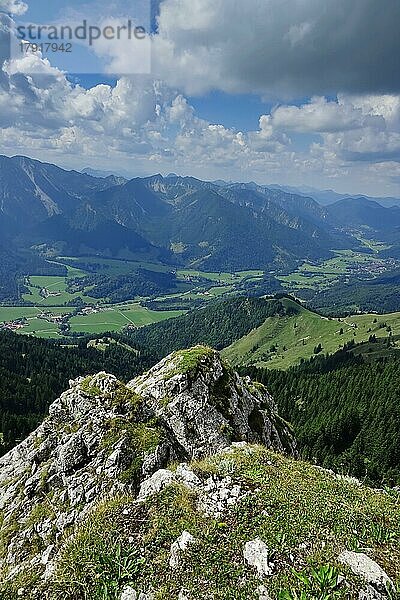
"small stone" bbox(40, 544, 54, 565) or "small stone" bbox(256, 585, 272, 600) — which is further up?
"small stone" bbox(256, 585, 272, 600)

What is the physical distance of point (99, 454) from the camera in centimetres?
2275

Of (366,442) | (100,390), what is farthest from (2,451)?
(366,442)

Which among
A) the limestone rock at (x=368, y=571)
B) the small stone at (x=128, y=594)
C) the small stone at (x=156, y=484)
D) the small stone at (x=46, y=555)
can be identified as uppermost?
the limestone rock at (x=368, y=571)

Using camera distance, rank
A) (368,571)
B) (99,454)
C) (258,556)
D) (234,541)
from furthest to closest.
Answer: (99,454)
(234,541)
(258,556)
(368,571)

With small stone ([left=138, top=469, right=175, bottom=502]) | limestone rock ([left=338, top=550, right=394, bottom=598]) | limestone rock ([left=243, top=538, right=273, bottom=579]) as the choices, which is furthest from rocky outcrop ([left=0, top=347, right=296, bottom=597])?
limestone rock ([left=338, top=550, right=394, bottom=598])

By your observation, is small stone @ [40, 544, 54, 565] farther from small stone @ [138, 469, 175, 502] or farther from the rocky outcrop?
small stone @ [138, 469, 175, 502]

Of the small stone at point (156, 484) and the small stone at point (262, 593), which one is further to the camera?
the small stone at point (156, 484)

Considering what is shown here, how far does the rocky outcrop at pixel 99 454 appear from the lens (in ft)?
60.6

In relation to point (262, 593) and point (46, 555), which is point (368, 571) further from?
point (46, 555)

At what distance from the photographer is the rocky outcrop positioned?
1848 centimetres

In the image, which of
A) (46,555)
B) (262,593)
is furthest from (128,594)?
(46,555)

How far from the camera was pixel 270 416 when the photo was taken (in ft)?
165

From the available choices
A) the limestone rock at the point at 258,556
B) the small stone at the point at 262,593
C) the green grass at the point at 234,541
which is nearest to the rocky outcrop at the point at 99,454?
the green grass at the point at 234,541

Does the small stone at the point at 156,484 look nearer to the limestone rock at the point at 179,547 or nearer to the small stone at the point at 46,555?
the limestone rock at the point at 179,547
